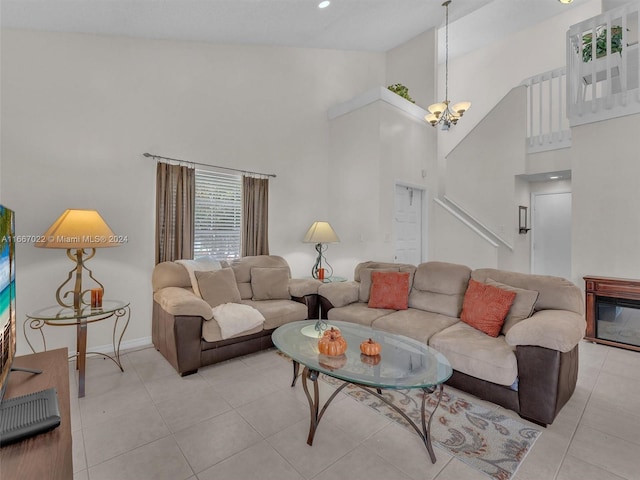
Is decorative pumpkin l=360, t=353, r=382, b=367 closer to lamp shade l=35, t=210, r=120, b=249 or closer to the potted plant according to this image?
lamp shade l=35, t=210, r=120, b=249

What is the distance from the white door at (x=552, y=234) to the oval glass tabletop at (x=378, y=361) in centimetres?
544

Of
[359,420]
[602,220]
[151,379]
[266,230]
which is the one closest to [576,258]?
[602,220]

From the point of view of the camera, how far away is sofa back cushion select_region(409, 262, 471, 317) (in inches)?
119

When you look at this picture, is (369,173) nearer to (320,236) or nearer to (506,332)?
(320,236)

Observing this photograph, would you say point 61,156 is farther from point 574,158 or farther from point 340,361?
point 574,158

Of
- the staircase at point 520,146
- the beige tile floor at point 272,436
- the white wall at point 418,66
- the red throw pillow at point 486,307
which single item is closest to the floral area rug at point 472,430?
Result: the beige tile floor at point 272,436

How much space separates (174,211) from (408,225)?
3455 millimetres

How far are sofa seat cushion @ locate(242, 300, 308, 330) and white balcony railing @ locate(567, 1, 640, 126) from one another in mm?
4328

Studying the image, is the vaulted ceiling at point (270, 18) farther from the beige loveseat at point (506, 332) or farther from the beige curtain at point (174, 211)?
the beige loveseat at point (506, 332)

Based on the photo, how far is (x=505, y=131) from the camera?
5.89 metres

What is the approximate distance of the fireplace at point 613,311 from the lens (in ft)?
11.2

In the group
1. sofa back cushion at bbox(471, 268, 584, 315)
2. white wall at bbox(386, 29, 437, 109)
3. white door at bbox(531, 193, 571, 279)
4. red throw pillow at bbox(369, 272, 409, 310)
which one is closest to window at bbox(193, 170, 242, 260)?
red throw pillow at bbox(369, 272, 409, 310)

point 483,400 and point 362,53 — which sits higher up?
point 362,53

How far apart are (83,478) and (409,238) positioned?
180 inches
